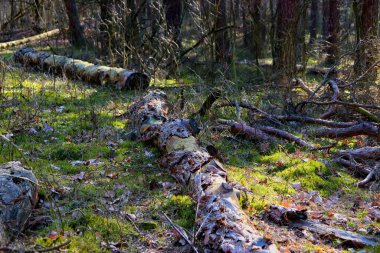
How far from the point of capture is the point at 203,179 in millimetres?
4691

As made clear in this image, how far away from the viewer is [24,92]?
8.73m

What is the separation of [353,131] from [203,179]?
3.18 m

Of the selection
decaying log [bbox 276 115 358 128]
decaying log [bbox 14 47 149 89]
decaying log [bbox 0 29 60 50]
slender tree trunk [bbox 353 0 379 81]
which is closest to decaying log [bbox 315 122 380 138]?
decaying log [bbox 276 115 358 128]

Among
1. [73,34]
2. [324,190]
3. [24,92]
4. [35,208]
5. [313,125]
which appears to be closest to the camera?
[35,208]

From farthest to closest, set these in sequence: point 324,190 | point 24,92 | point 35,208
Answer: point 24,92
point 324,190
point 35,208

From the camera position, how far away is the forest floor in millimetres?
4086

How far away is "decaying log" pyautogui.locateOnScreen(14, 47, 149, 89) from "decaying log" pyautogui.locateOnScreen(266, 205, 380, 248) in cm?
570

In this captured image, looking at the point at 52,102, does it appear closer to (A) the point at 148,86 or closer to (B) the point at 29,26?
(A) the point at 148,86

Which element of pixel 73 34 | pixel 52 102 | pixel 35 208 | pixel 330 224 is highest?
pixel 73 34

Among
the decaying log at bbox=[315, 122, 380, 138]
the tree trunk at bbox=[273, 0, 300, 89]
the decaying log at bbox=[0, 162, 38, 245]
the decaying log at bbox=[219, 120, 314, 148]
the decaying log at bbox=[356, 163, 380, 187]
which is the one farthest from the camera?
the tree trunk at bbox=[273, 0, 300, 89]

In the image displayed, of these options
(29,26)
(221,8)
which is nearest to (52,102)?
(221,8)

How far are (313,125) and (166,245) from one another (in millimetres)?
4970

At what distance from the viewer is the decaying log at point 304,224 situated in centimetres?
425

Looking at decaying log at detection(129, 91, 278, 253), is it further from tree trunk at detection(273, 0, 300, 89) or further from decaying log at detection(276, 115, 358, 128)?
tree trunk at detection(273, 0, 300, 89)
